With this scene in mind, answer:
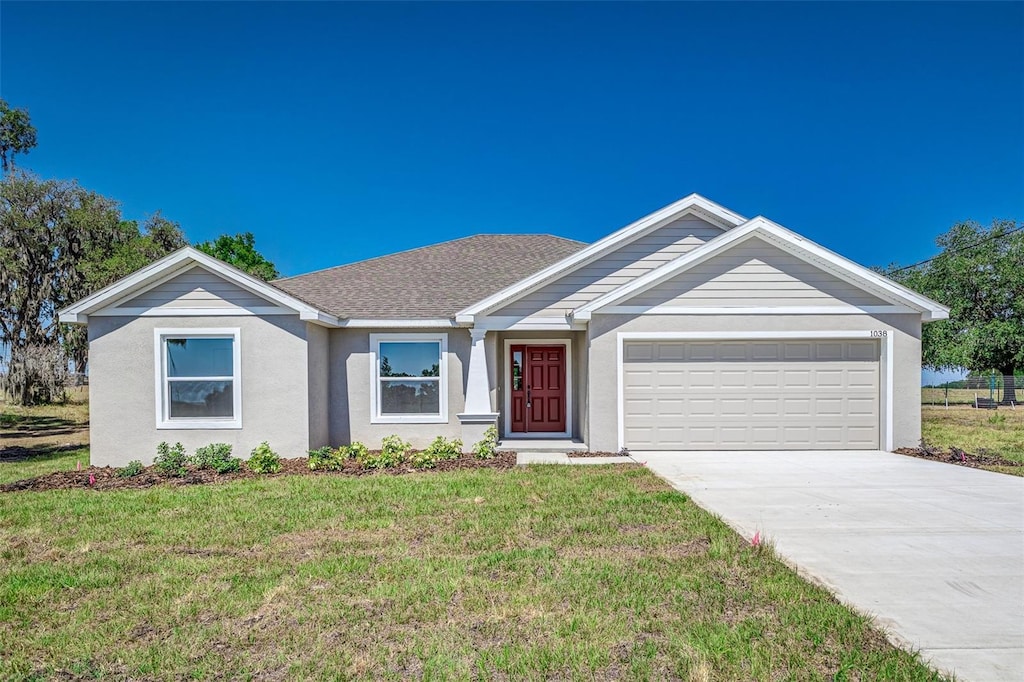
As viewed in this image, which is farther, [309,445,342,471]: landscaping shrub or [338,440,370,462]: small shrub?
[338,440,370,462]: small shrub

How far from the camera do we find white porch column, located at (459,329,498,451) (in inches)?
429

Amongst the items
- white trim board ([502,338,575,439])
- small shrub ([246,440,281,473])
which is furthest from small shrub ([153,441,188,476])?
white trim board ([502,338,575,439])

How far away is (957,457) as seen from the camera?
32.9 ft

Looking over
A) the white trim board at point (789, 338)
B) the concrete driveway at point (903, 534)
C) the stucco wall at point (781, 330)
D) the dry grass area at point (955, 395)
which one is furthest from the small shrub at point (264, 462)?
the dry grass area at point (955, 395)

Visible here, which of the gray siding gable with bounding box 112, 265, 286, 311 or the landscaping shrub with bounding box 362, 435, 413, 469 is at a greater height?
the gray siding gable with bounding box 112, 265, 286, 311

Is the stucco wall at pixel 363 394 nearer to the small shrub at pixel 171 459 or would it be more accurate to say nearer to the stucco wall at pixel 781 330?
the small shrub at pixel 171 459

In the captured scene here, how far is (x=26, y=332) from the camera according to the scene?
2261 cm

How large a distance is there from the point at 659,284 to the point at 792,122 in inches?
439

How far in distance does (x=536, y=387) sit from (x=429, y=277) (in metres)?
3.94

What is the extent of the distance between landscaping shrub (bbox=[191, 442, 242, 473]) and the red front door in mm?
5960

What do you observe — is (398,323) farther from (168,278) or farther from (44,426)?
(44,426)

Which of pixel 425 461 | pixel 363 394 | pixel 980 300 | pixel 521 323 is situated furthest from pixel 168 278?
pixel 980 300

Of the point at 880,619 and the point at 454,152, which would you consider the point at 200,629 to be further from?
the point at 454,152

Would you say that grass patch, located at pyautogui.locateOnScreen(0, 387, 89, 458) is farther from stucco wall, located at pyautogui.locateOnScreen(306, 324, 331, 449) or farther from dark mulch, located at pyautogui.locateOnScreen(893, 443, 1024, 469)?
dark mulch, located at pyautogui.locateOnScreen(893, 443, 1024, 469)
